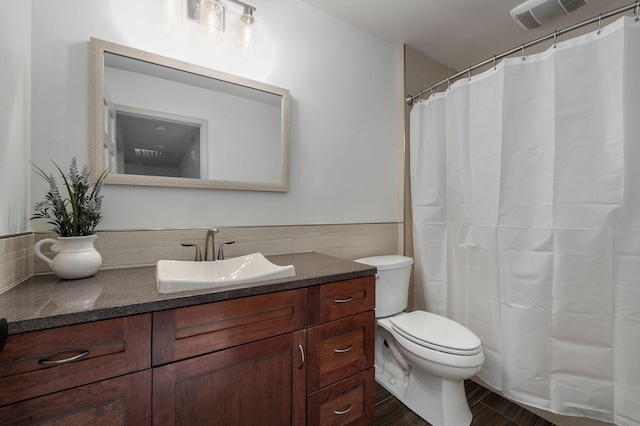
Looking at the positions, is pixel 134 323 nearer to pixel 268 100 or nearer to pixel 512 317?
pixel 268 100

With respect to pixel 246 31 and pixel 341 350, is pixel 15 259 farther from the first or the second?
pixel 246 31

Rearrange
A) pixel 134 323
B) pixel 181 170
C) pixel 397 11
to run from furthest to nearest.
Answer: pixel 397 11 < pixel 181 170 < pixel 134 323

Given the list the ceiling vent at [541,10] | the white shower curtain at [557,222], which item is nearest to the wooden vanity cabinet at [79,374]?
the white shower curtain at [557,222]

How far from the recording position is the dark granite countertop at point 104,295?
28.6 inches

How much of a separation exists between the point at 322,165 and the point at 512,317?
1.38 meters

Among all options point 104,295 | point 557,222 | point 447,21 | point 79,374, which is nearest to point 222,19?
point 104,295

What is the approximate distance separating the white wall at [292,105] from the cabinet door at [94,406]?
718mm

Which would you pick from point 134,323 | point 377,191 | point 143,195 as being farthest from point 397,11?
point 134,323

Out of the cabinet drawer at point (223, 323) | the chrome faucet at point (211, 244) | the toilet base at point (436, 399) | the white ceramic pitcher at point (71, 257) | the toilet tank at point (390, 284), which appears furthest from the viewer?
the toilet tank at point (390, 284)

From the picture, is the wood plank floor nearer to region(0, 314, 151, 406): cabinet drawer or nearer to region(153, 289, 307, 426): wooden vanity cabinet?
region(153, 289, 307, 426): wooden vanity cabinet

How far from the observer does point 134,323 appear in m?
0.81

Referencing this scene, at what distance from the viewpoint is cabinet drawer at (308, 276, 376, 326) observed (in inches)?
45.8

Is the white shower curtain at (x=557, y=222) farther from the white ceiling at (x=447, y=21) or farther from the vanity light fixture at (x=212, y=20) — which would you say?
the vanity light fixture at (x=212, y=20)

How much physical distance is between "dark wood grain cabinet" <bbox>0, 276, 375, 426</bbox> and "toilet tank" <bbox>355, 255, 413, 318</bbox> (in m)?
0.38
